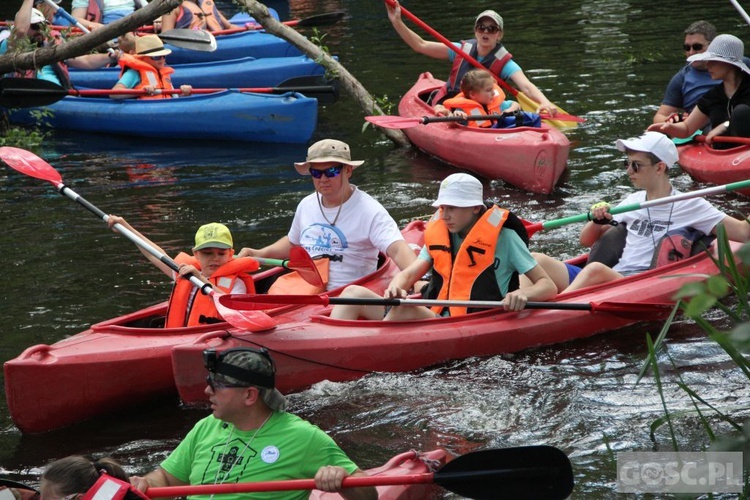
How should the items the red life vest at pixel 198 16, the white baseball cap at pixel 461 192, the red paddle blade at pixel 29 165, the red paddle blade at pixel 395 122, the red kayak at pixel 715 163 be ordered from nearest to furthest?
the white baseball cap at pixel 461 192 → the red paddle blade at pixel 29 165 → the red kayak at pixel 715 163 → the red paddle blade at pixel 395 122 → the red life vest at pixel 198 16

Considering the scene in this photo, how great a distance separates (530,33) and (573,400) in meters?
10.4

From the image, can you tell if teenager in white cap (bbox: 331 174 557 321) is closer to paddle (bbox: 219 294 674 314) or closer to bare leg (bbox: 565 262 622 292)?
paddle (bbox: 219 294 674 314)

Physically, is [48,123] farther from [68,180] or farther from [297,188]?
[297,188]

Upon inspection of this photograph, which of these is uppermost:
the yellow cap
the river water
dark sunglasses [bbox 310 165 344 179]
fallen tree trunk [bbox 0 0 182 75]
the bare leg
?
fallen tree trunk [bbox 0 0 182 75]

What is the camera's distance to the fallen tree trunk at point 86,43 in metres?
7.55

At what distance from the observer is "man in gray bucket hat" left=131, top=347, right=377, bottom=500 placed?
3475 millimetres

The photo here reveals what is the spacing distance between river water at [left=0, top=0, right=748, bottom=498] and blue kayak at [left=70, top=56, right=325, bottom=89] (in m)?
0.73

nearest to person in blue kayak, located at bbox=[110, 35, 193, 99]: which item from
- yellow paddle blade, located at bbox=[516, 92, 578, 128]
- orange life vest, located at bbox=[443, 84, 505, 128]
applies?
orange life vest, located at bbox=[443, 84, 505, 128]

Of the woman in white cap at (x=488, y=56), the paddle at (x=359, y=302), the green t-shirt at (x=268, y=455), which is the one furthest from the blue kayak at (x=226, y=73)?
the green t-shirt at (x=268, y=455)

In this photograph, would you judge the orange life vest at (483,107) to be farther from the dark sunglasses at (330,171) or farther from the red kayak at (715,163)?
the dark sunglasses at (330,171)

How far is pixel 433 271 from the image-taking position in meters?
5.61

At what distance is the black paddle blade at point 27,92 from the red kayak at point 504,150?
3277 mm

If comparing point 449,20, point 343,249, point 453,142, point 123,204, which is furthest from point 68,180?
point 449,20

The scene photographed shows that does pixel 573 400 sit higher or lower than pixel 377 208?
lower
